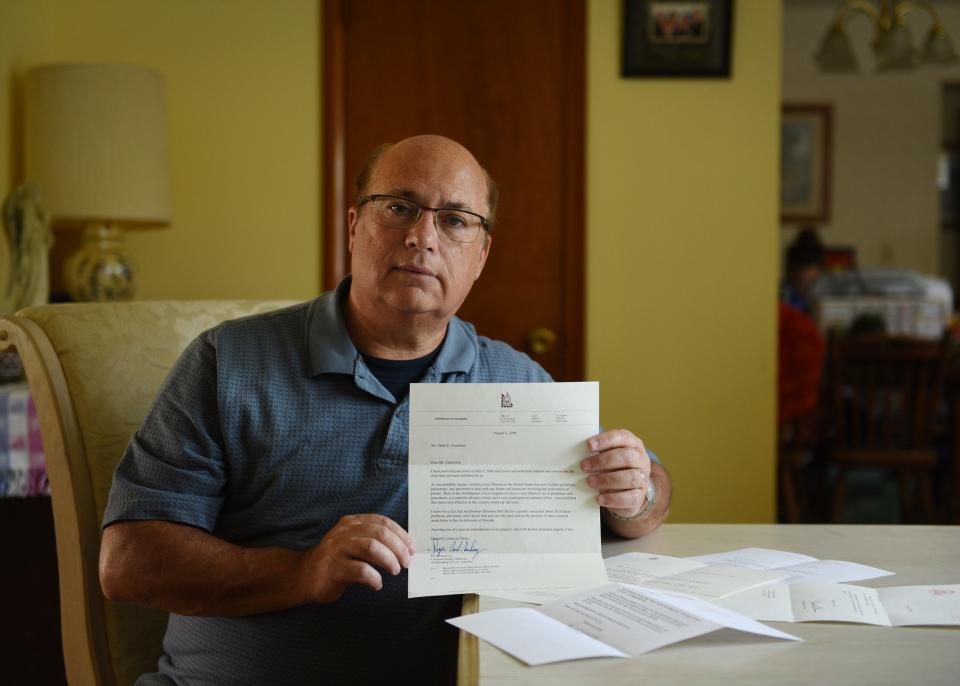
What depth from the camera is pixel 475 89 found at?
2916 millimetres

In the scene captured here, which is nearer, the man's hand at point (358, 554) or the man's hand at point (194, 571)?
the man's hand at point (358, 554)

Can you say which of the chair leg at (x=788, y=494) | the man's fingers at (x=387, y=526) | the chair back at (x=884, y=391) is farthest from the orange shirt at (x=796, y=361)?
the man's fingers at (x=387, y=526)

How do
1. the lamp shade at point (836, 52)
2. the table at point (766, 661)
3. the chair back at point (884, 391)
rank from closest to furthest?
1. the table at point (766, 661)
2. the chair back at point (884, 391)
3. the lamp shade at point (836, 52)

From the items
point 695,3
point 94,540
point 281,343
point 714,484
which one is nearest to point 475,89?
point 695,3

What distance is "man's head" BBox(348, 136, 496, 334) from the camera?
4.34 feet

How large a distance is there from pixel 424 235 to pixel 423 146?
15 cm

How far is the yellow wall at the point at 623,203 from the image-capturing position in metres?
2.86

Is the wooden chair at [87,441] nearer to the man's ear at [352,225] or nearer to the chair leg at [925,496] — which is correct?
the man's ear at [352,225]

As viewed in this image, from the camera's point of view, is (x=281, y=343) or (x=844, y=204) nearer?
(x=281, y=343)

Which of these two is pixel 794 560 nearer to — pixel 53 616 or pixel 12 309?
pixel 53 616

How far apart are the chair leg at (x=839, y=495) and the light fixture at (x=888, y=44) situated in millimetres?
1843

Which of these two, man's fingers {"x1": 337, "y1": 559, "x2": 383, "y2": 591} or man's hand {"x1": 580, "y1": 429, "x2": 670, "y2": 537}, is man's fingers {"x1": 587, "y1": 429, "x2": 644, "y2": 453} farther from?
man's fingers {"x1": 337, "y1": 559, "x2": 383, "y2": 591}

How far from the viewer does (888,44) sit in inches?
158

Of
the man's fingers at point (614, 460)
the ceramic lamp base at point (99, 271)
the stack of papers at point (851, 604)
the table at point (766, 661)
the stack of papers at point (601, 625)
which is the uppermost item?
the ceramic lamp base at point (99, 271)
